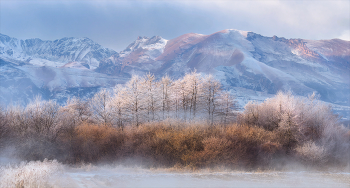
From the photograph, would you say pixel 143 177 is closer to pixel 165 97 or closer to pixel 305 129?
pixel 165 97

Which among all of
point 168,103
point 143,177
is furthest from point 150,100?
point 143,177

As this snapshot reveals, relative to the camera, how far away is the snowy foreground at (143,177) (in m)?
14.3

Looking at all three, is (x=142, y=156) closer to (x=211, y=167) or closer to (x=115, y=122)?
(x=211, y=167)

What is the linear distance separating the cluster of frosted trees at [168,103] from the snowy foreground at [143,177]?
14.2 metres

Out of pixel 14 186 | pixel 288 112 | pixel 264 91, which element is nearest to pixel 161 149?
pixel 14 186

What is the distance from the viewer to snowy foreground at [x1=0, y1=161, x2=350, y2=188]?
1429 cm

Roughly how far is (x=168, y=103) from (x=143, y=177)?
2160 cm

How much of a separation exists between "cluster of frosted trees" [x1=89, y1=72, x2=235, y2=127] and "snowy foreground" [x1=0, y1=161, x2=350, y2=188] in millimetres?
14246

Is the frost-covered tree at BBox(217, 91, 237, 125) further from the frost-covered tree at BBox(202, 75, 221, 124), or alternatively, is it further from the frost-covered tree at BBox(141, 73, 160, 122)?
the frost-covered tree at BBox(141, 73, 160, 122)

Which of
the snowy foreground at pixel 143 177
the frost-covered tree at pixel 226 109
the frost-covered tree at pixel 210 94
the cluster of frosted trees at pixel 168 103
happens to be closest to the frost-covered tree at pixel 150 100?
the cluster of frosted trees at pixel 168 103

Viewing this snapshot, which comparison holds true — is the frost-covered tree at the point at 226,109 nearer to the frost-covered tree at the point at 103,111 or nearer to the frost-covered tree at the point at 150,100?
the frost-covered tree at the point at 150,100

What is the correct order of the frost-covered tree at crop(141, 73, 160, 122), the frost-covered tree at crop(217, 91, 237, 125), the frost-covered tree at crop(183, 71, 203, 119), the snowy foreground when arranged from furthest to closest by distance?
the frost-covered tree at crop(217, 91, 237, 125)
the frost-covered tree at crop(183, 71, 203, 119)
the frost-covered tree at crop(141, 73, 160, 122)
the snowy foreground

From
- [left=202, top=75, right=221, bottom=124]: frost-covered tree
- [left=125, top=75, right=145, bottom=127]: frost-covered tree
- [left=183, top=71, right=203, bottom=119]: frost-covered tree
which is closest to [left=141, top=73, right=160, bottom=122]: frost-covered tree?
[left=125, top=75, right=145, bottom=127]: frost-covered tree

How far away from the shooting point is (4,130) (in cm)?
2688
